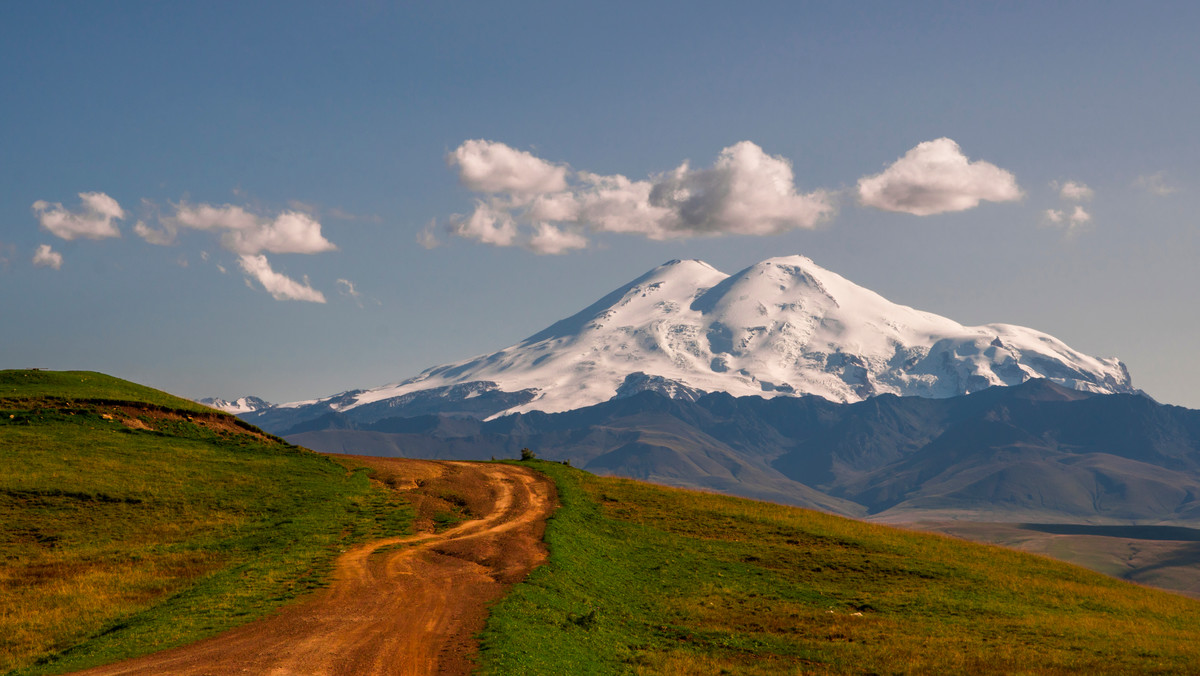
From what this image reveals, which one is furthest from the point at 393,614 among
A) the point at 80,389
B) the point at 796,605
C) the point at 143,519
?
the point at 80,389

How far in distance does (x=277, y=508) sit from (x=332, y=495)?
13.7 feet

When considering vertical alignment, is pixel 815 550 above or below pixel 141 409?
below

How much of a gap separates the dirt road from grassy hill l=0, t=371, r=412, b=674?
70.7 inches

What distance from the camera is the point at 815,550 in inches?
2270

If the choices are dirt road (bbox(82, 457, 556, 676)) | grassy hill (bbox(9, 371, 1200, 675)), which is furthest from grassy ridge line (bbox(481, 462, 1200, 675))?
dirt road (bbox(82, 457, 556, 676))

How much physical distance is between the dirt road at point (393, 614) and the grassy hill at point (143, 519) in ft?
5.89

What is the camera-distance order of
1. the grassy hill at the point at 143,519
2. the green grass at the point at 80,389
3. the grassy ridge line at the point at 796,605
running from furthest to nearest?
the green grass at the point at 80,389 → the grassy ridge line at the point at 796,605 → the grassy hill at the point at 143,519

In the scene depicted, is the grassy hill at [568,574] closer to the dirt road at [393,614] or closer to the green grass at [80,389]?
the green grass at [80,389]

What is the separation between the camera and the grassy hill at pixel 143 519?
3647 centimetres

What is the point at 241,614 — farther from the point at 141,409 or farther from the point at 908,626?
the point at 141,409

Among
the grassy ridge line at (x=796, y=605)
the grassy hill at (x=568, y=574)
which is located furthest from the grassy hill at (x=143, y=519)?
the grassy ridge line at (x=796, y=605)

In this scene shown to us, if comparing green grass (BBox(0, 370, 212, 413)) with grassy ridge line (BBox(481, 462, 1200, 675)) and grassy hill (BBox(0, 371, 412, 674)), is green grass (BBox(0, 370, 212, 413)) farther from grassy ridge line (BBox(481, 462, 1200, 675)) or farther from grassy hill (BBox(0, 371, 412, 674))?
grassy ridge line (BBox(481, 462, 1200, 675))

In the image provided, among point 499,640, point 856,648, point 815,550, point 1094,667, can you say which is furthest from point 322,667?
point 815,550

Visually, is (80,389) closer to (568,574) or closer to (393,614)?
(568,574)
